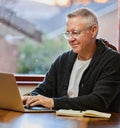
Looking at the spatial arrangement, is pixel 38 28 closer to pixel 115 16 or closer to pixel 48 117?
pixel 115 16

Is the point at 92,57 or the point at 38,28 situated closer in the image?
the point at 92,57

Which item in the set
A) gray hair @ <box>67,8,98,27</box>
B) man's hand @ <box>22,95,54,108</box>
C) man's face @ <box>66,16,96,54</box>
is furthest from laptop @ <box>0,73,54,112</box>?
gray hair @ <box>67,8,98,27</box>

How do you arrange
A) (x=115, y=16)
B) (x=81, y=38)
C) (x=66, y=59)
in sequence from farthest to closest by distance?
(x=115, y=16) → (x=66, y=59) → (x=81, y=38)

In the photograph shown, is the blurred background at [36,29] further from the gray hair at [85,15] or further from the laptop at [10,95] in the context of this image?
the laptop at [10,95]

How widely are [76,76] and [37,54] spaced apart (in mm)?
1232

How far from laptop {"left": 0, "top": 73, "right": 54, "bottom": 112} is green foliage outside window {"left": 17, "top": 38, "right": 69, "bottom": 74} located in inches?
60.9

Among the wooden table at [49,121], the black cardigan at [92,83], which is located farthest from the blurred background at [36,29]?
the wooden table at [49,121]

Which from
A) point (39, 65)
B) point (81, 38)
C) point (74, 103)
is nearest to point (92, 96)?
point (74, 103)

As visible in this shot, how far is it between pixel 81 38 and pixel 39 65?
52.4 inches

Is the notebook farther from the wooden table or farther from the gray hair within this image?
the gray hair

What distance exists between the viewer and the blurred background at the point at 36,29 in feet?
11.4

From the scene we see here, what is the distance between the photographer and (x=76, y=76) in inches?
93.8

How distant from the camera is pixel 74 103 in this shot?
1996mm

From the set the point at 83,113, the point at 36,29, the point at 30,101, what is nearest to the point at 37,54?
the point at 36,29
